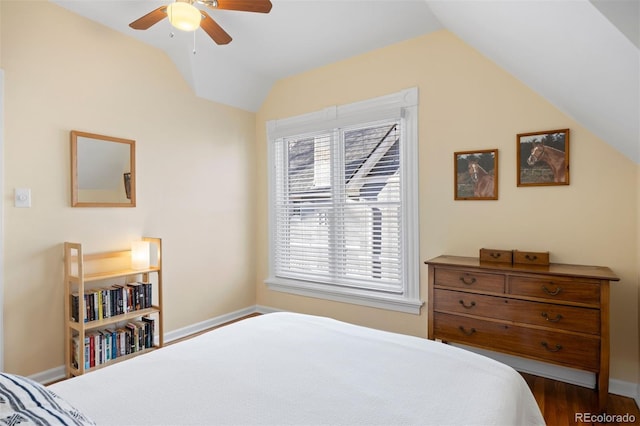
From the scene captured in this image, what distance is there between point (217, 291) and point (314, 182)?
160 centimetres

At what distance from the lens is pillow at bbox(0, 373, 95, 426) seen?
2.47 feet

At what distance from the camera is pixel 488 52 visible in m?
2.53

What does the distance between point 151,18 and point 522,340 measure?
321 centimetres

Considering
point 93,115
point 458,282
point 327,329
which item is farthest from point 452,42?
point 93,115

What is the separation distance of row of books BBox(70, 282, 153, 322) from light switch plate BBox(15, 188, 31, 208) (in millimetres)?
734

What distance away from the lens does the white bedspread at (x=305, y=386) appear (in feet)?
3.43

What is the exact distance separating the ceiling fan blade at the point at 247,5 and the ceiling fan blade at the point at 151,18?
0.36 m

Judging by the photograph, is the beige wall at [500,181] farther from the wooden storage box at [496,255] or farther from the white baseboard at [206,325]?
the white baseboard at [206,325]

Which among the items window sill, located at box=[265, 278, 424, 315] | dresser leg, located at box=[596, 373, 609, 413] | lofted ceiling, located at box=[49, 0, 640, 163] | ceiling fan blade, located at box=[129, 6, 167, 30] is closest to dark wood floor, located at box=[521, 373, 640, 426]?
dresser leg, located at box=[596, 373, 609, 413]

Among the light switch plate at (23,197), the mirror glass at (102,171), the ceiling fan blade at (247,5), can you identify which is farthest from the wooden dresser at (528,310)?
the light switch plate at (23,197)

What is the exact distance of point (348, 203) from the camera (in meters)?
3.42

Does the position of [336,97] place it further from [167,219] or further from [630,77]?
[630,77]

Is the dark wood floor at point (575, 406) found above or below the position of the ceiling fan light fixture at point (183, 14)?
below

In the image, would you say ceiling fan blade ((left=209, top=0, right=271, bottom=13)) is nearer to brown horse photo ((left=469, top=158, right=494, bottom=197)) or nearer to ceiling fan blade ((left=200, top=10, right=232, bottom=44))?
ceiling fan blade ((left=200, top=10, right=232, bottom=44))
